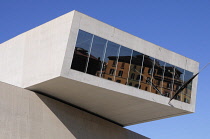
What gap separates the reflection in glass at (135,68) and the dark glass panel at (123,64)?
1.05ft

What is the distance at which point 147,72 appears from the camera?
89.8ft

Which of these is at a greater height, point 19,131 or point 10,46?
point 10,46

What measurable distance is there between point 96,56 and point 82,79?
5.92 feet

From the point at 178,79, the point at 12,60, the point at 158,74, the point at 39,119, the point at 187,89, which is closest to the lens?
the point at 39,119

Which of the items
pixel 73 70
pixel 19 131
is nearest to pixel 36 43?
pixel 73 70

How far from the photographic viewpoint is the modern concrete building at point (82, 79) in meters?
24.0

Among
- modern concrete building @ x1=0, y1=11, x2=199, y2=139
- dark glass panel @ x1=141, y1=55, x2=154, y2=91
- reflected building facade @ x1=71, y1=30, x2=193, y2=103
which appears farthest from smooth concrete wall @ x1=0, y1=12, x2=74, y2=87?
dark glass panel @ x1=141, y1=55, x2=154, y2=91

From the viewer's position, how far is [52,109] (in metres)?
26.3

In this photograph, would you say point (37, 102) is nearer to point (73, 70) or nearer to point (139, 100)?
point (73, 70)

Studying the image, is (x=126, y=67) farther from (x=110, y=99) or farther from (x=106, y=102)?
(x=106, y=102)

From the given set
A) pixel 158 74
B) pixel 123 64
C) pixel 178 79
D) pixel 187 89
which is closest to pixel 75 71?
pixel 123 64

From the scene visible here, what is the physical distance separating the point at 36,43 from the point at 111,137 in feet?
29.4

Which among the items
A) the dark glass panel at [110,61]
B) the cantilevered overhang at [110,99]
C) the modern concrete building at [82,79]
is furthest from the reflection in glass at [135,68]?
the dark glass panel at [110,61]

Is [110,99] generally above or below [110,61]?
below
